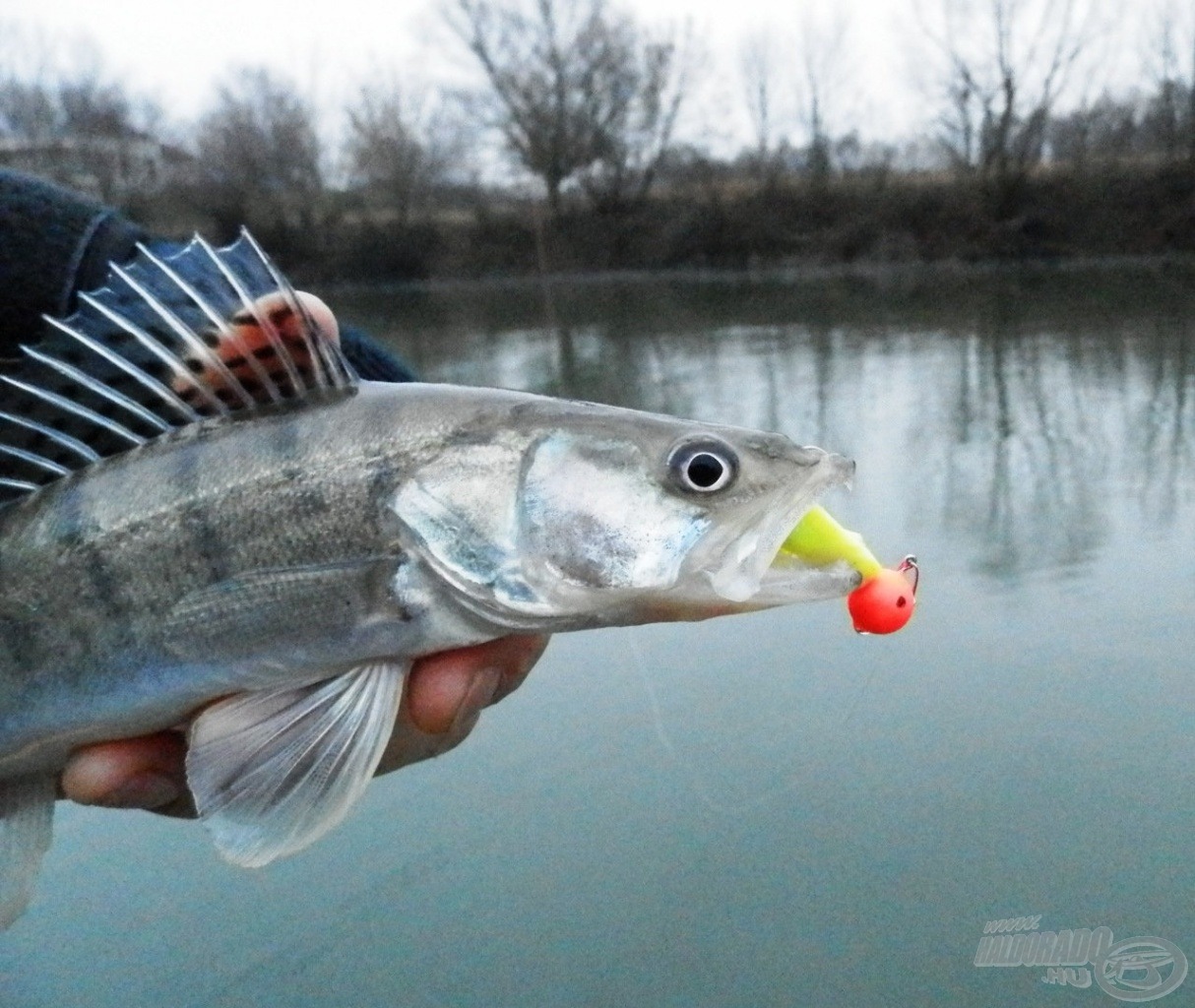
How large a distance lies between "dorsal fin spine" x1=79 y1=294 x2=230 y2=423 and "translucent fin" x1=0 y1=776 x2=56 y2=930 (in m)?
0.90

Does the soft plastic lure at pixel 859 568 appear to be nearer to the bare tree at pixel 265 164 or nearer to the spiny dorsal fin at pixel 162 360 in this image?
the spiny dorsal fin at pixel 162 360

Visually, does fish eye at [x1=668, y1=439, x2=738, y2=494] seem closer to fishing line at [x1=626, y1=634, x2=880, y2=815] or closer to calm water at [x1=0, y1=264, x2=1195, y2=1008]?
calm water at [x1=0, y1=264, x2=1195, y2=1008]

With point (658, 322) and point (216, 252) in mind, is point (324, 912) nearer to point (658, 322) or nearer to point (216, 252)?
point (216, 252)

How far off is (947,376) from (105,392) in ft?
43.4

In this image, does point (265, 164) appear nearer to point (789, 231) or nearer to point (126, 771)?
point (789, 231)

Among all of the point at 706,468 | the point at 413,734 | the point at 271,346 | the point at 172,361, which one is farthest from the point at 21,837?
the point at 706,468

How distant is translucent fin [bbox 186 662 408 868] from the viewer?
1940mm

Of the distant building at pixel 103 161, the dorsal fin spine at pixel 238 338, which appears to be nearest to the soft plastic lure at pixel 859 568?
the dorsal fin spine at pixel 238 338

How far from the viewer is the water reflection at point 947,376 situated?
334 inches

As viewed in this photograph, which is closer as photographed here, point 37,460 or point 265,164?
point 37,460

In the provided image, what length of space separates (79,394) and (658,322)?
71.1 feet

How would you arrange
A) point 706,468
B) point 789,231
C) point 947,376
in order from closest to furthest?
point 706,468 → point 947,376 → point 789,231

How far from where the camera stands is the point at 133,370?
6.90 feet

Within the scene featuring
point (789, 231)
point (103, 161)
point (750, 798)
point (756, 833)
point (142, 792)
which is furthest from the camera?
point (789, 231)
